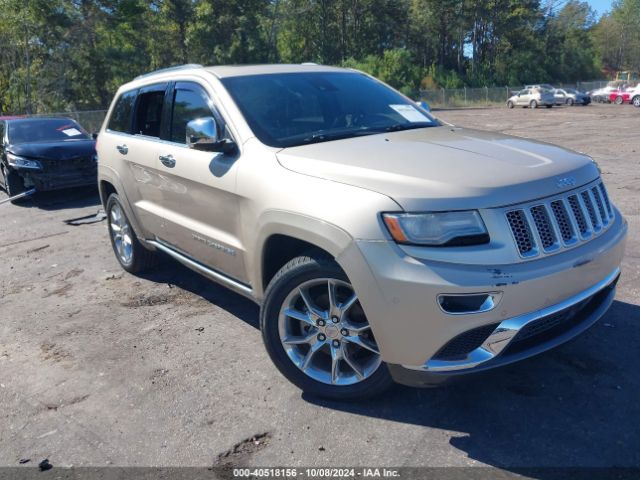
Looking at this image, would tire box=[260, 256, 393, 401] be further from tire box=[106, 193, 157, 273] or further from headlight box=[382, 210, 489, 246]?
tire box=[106, 193, 157, 273]

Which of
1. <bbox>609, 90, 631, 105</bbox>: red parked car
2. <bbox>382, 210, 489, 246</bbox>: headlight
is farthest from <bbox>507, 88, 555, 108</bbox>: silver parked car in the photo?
<bbox>382, 210, 489, 246</bbox>: headlight

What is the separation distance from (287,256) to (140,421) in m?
1.25

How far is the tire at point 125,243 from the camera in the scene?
565cm

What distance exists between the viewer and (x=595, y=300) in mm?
3322

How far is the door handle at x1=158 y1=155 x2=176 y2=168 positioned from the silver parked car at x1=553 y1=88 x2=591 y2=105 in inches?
1741

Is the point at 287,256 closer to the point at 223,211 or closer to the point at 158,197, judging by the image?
the point at 223,211

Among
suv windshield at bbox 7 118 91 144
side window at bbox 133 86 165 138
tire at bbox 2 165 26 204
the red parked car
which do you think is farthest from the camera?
the red parked car

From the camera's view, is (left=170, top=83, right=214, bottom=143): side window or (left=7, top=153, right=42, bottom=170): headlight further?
(left=7, top=153, right=42, bottom=170): headlight

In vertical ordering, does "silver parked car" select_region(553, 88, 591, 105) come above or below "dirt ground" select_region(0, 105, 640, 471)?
above

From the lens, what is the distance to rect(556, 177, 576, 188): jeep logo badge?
10.0 ft

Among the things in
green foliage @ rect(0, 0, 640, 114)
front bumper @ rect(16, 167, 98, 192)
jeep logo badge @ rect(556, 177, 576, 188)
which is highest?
green foliage @ rect(0, 0, 640, 114)

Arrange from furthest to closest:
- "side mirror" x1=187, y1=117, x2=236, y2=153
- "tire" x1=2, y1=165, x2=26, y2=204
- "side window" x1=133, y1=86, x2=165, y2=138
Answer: "tire" x1=2, y1=165, x2=26, y2=204 → "side window" x1=133, y1=86, x2=165, y2=138 → "side mirror" x1=187, y1=117, x2=236, y2=153

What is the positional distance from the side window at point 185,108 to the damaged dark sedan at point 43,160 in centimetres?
656

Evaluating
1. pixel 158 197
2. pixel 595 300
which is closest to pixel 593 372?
pixel 595 300
